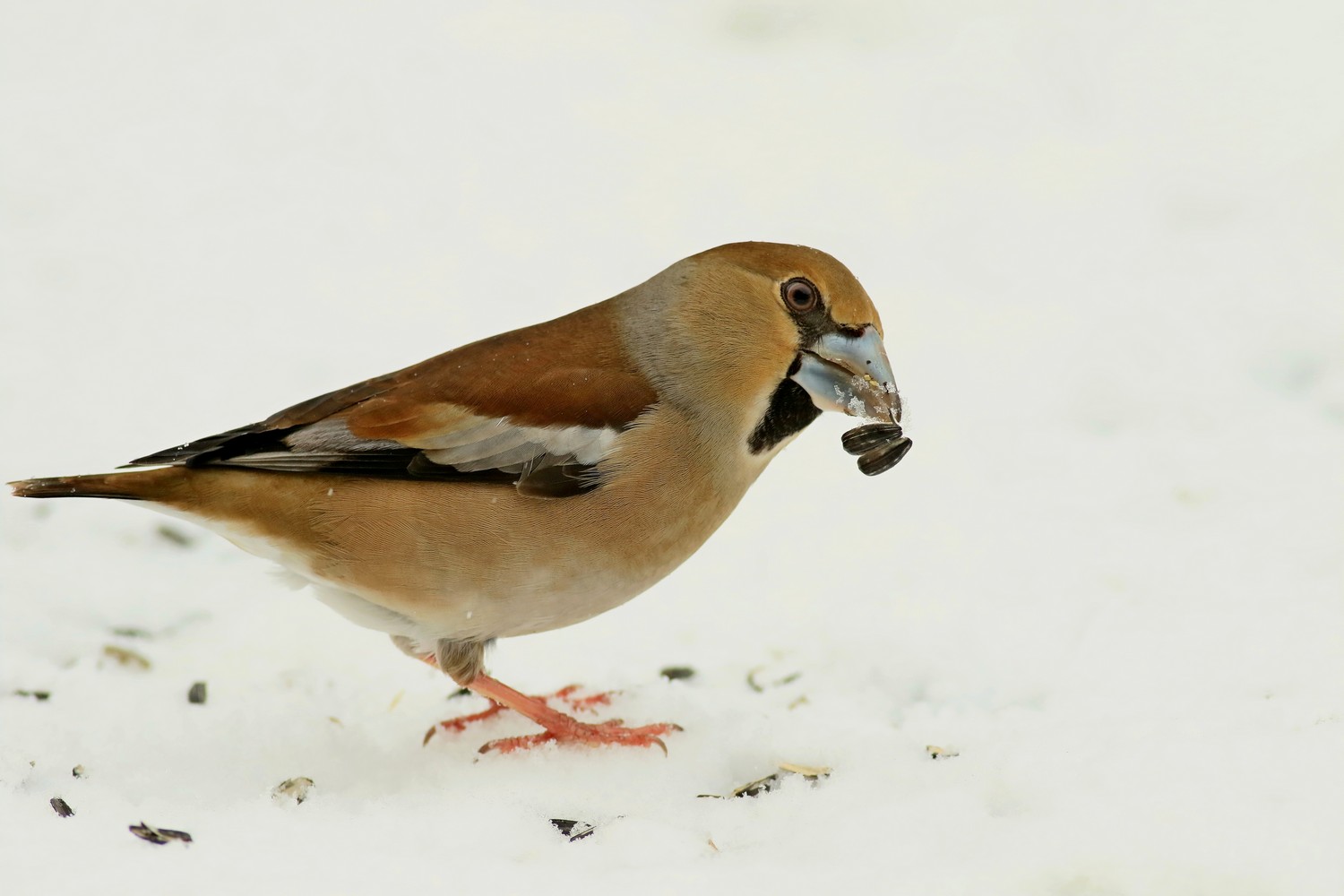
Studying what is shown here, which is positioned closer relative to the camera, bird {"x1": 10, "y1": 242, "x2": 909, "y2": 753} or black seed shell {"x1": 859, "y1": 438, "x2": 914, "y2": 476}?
bird {"x1": 10, "y1": 242, "x2": 909, "y2": 753}

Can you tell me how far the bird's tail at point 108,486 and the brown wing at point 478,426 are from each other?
0.05 metres

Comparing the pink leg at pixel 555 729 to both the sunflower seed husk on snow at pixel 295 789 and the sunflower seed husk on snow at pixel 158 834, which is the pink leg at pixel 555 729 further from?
the sunflower seed husk on snow at pixel 158 834

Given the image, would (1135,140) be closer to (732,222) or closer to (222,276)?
(732,222)

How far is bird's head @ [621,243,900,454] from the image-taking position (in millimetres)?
Answer: 4164

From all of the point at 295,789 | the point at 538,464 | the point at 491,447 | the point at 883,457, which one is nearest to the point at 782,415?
the point at 883,457

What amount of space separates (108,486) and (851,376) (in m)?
2.19

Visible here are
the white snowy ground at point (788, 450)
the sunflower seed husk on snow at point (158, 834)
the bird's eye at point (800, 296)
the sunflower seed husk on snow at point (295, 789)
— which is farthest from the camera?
the bird's eye at point (800, 296)

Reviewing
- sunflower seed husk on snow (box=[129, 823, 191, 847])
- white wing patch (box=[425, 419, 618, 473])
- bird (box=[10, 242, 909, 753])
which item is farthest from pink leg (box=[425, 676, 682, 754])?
sunflower seed husk on snow (box=[129, 823, 191, 847])

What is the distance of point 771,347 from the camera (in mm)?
4262

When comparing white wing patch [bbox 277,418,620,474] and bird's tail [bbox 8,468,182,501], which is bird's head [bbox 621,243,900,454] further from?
bird's tail [bbox 8,468,182,501]

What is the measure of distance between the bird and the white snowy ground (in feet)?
1.77

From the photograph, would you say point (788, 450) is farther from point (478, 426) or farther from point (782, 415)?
point (478, 426)

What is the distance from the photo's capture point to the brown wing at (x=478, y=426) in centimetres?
414

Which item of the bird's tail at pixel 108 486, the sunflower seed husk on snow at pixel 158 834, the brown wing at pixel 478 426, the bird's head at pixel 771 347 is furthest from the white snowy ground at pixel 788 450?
the bird's head at pixel 771 347
